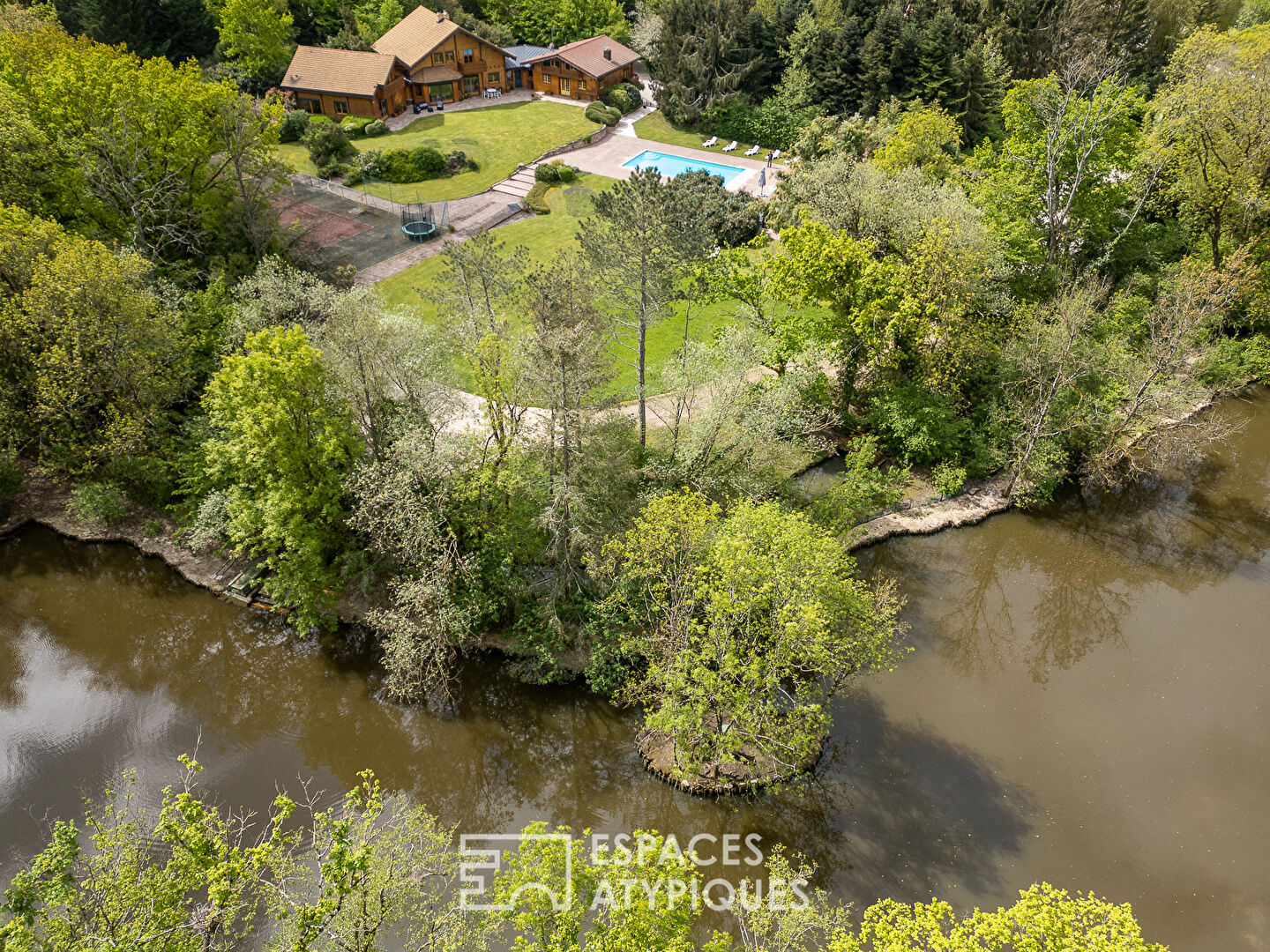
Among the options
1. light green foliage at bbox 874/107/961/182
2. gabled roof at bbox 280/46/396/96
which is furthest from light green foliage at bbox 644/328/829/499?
gabled roof at bbox 280/46/396/96

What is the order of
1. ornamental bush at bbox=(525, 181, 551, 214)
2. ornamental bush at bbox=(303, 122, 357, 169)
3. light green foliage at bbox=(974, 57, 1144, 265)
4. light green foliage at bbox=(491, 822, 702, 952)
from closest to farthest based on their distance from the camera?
light green foliage at bbox=(491, 822, 702, 952)
light green foliage at bbox=(974, 57, 1144, 265)
ornamental bush at bbox=(525, 181, 551, 214)
ornamental bush at bbox=(303, 122, 357, 169)

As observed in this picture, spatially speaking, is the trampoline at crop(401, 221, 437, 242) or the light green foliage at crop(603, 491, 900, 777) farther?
the trampoline at crop(401, 221, 437, 242)

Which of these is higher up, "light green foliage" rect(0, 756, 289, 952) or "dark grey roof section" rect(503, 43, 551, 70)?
"dark grey roof section" rect(503, 43, 551, 70)

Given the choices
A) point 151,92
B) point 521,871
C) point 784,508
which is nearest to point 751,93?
point 151,92

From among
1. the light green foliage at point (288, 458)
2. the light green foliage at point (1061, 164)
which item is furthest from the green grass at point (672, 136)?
the light green foliage at point (288, 458)

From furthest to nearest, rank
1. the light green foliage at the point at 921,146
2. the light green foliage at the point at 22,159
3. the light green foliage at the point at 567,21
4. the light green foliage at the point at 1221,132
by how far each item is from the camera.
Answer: the light green foliage at the point at 567,21, the light green foliage at the point at 921,146, the light green foliage at the point at 1221,132, the light green foliage at the point at 22,159

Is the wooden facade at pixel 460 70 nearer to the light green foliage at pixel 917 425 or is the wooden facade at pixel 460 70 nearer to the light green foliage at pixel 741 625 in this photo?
the light green foliage at pixel 917 425

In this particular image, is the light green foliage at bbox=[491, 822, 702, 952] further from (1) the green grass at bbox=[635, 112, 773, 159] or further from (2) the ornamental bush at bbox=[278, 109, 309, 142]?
(2) the ornamental bush at bbox=[278, 109, 309, 142]
